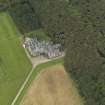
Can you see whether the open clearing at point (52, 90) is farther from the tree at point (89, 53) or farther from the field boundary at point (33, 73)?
the tree at point (89, 53)

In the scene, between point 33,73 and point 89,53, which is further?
point 33,73

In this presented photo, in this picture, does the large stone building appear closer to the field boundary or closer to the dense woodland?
the field boundary

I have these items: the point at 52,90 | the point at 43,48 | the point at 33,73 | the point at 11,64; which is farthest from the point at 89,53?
the point at 11,64

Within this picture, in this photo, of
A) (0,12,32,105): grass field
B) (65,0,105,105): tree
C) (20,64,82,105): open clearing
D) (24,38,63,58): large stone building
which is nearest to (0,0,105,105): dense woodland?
(65,0,105,105): tree

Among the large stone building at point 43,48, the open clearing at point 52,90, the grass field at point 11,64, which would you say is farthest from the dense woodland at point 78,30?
the grass field at point 11,64

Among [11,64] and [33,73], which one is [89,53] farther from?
[11,64]

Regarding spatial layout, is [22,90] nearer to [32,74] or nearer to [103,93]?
[32,74]

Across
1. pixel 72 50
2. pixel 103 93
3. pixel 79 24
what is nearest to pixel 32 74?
pixel 72 50

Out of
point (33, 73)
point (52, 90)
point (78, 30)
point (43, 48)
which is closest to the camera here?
point (52, 90)
